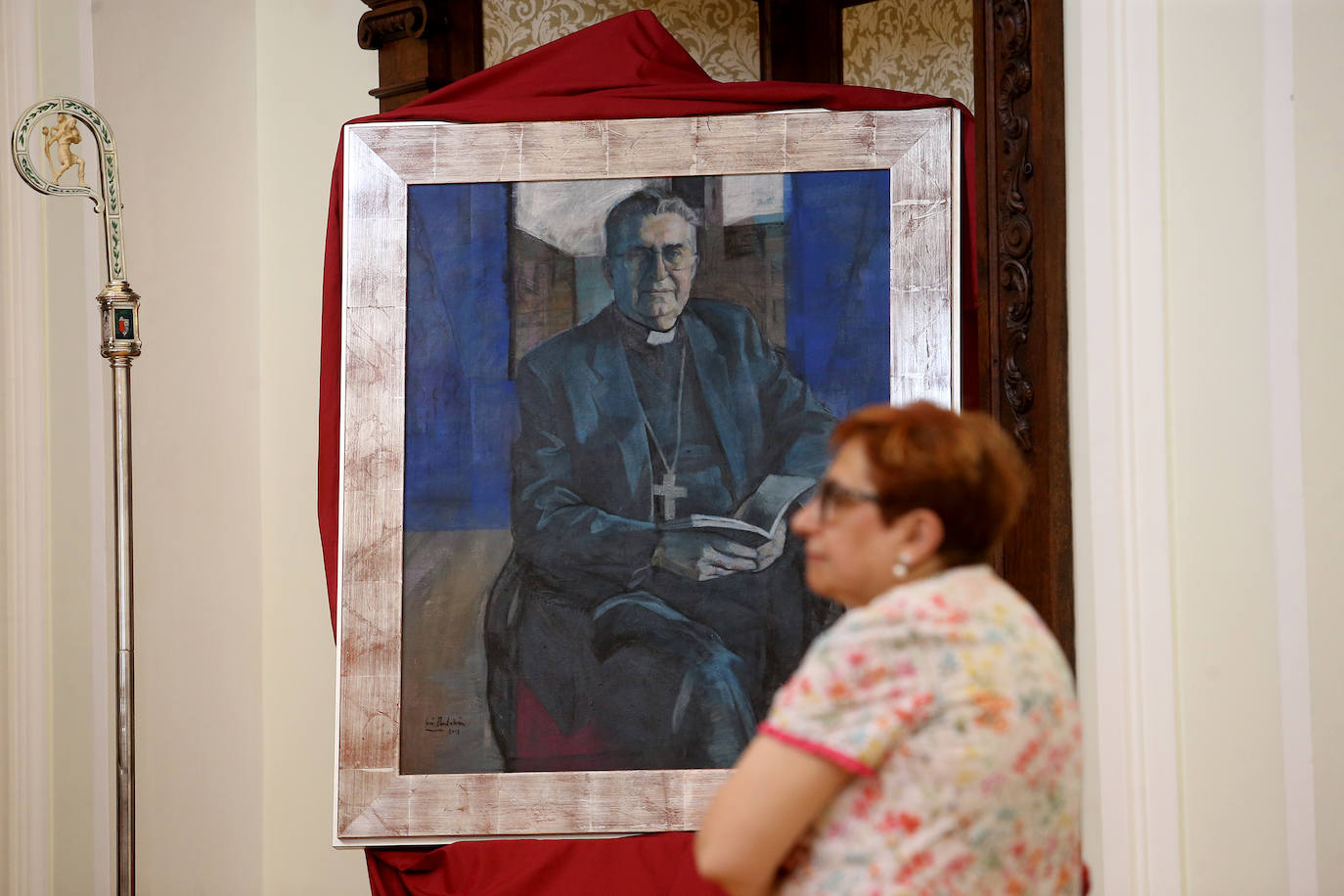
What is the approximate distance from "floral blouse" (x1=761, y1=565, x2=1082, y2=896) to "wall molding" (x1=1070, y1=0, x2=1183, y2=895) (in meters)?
1.22

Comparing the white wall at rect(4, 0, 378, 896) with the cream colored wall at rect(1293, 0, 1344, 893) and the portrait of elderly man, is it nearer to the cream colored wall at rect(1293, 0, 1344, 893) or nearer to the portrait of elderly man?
the portrait of elderly man

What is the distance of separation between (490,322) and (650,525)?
2.02 ft

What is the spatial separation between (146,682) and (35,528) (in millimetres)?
585

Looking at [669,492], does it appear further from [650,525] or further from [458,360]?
[458,360]

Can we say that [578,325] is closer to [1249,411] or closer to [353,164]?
[353,164]

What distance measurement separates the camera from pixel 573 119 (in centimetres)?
308

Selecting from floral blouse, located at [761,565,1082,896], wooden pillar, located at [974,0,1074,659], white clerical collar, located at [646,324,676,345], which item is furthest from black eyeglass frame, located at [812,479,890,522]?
white clerical collar, located at [646,324,676,345]

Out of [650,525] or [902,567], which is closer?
[902,567]

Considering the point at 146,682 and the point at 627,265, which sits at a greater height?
the point at 627,265

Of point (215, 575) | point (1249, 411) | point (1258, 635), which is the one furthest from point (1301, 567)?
point (215, 575)

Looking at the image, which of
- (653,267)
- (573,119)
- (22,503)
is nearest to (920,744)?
(653,267)

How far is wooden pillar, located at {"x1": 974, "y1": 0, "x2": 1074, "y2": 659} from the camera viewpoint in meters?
2.77

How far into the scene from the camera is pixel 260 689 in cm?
401
